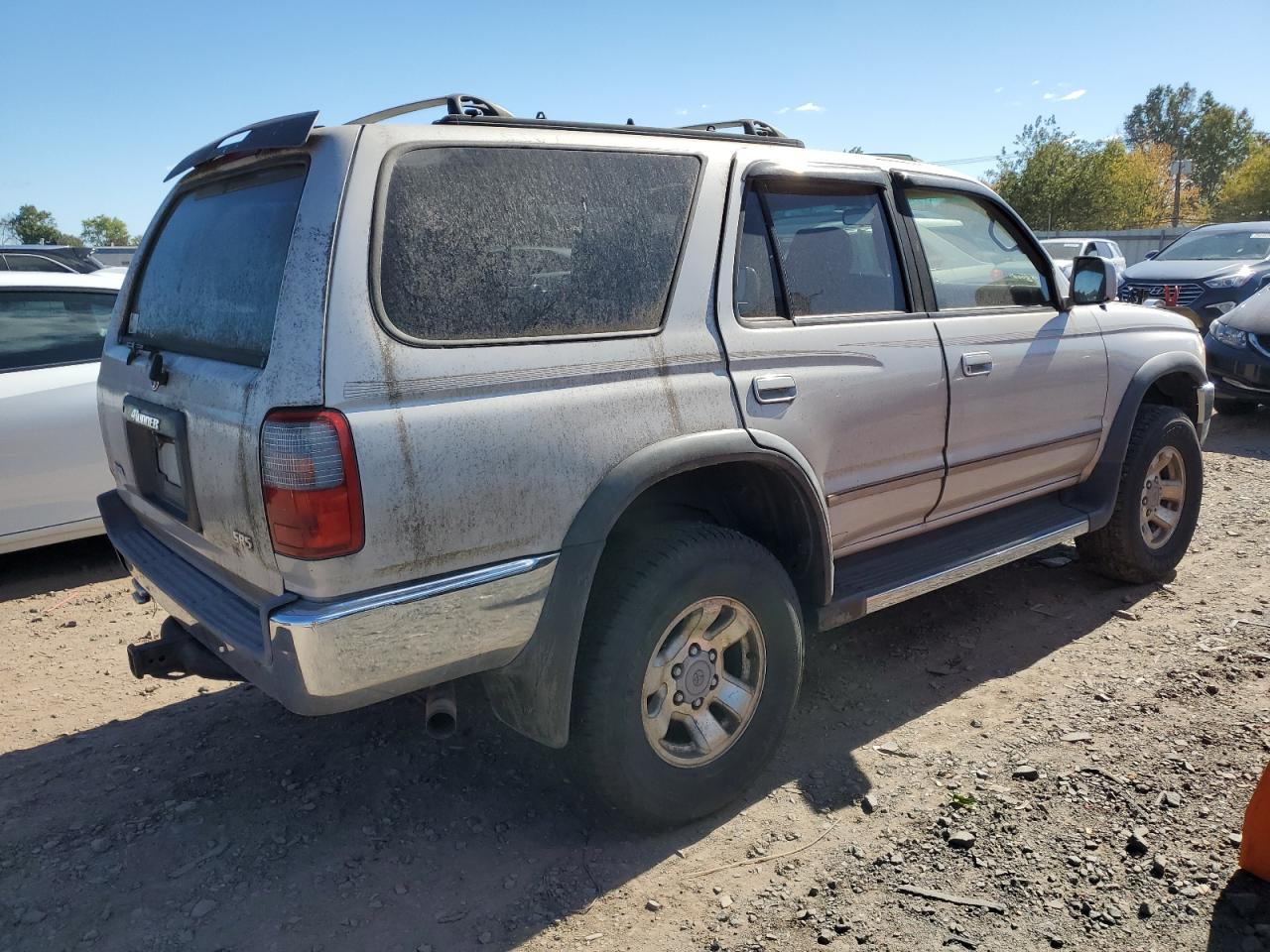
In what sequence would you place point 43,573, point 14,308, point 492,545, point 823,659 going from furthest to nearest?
point 43,573 → point 14,308 → point 823,659 → point 492,545

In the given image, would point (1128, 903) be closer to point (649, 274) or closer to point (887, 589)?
point (887, 589)

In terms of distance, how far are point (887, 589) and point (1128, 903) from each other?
3.92 feet

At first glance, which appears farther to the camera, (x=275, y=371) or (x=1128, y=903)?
(x=1128, y=903)

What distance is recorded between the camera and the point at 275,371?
2.21 metres

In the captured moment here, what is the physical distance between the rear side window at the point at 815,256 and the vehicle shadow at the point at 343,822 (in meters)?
1.56

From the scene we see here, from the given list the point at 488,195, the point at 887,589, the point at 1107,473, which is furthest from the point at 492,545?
the point at 1107,473

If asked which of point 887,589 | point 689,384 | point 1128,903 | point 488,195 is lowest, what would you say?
point 1128,903

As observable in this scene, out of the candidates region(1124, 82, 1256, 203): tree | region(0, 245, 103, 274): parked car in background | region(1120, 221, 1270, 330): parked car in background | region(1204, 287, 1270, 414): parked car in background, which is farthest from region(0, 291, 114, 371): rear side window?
region(1124, 82, 1256, 203): tree

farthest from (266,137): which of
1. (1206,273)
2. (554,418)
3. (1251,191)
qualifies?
(1251,191)

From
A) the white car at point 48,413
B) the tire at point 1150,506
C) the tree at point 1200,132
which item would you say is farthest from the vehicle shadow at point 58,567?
the tree at point 1200,132

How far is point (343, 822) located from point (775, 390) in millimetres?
1944

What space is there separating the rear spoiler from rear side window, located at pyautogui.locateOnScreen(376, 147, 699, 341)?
256mm

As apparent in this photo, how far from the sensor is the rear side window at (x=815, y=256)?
306 cm

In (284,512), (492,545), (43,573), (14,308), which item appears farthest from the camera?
(43,573)
